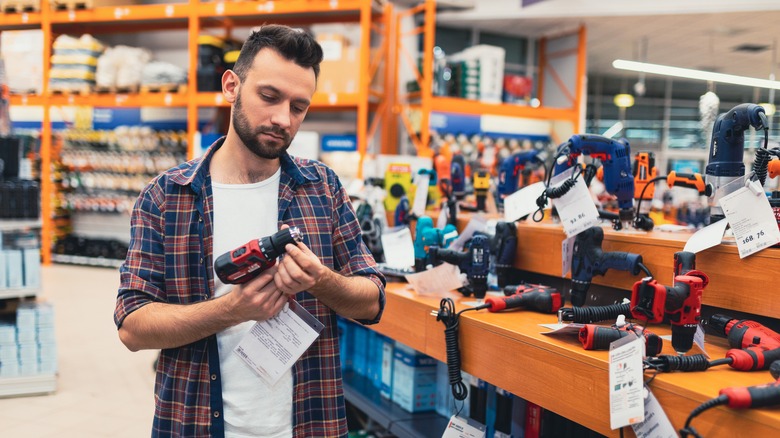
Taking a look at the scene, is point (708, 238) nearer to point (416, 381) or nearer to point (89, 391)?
point (416, 381)

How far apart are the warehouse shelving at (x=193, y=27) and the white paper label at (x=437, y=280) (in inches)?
181

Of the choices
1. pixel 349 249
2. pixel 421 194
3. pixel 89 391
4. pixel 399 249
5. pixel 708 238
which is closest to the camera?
pixel 349 249

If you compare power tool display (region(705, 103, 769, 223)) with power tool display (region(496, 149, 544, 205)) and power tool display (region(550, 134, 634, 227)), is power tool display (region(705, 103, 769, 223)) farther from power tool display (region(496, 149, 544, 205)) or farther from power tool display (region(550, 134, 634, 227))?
power tool display (region(496, 149, 544, 205))

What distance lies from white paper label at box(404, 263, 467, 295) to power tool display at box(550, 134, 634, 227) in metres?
0.56

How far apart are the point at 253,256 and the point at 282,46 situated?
0.51 metres

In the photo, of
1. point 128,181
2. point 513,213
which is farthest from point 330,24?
point 513,213

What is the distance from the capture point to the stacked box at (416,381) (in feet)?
8.68

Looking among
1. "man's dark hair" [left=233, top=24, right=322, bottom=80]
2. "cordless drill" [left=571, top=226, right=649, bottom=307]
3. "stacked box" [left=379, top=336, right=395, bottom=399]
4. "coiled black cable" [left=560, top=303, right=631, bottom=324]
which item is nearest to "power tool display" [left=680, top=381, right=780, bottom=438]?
"coiled black cable" [left=560, top=303, right=631, bottom=324]

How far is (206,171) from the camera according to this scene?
1.53 m

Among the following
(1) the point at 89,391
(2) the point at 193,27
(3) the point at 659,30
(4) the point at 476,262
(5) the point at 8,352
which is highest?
(3) the point at 659,30

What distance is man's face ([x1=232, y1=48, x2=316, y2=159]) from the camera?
145 centimetres

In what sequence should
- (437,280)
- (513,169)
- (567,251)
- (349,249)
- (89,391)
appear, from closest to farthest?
(349,249) → (567,251) → (437,280) → (513,169) → (89,391)

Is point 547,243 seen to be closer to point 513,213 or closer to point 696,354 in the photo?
point 513,213

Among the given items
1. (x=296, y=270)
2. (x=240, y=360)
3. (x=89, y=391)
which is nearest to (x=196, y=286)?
(x=240, y=360)
